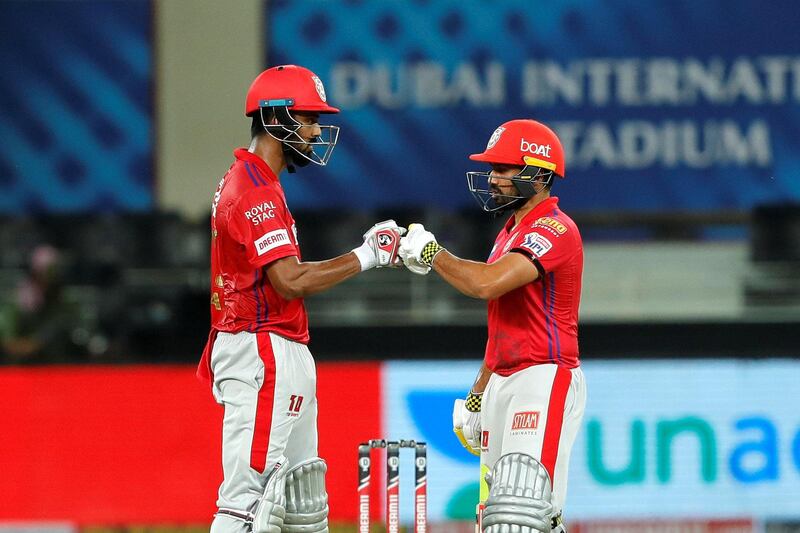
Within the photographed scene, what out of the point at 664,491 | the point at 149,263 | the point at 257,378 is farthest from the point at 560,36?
the point at 257,378

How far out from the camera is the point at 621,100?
11.7 m

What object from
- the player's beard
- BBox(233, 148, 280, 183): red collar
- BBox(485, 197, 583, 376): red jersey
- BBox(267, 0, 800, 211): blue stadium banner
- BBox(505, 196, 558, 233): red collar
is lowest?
BBox(485, 197, 583, 376): red jersey

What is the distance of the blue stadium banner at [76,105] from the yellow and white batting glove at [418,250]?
24.6 feet

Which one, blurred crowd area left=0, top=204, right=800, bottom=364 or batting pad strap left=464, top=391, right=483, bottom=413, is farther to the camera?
blurred crowd area left=0, top=204, right=800, bottom=364

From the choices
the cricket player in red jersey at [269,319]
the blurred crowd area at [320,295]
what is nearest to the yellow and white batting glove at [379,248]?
the cricket player in red jersey at [269,319]

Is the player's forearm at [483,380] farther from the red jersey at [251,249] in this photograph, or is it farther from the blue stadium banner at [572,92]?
the blue stadium banner at [572,92]

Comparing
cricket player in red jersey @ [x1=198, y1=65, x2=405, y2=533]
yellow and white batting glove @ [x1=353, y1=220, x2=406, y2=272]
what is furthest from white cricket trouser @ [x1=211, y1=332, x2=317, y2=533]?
yellow and white batting glove @ [x1=353, y1=220, x2=406, y2=272]

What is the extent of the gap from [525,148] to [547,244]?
39cm

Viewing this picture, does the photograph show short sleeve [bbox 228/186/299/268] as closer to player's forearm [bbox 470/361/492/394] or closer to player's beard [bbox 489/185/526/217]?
player's beard [bbox 489/185/526/217]

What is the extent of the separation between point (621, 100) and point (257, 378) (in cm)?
750

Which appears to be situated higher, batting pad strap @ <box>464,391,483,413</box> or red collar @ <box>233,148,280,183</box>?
red collar @ <box>233,148,280,183</box>

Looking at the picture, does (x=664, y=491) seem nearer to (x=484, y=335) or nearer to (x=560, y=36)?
(x=484, y=335)

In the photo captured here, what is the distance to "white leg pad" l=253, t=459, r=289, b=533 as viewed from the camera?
470 cm

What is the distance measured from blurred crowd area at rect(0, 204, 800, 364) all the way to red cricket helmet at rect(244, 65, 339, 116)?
3.35m
